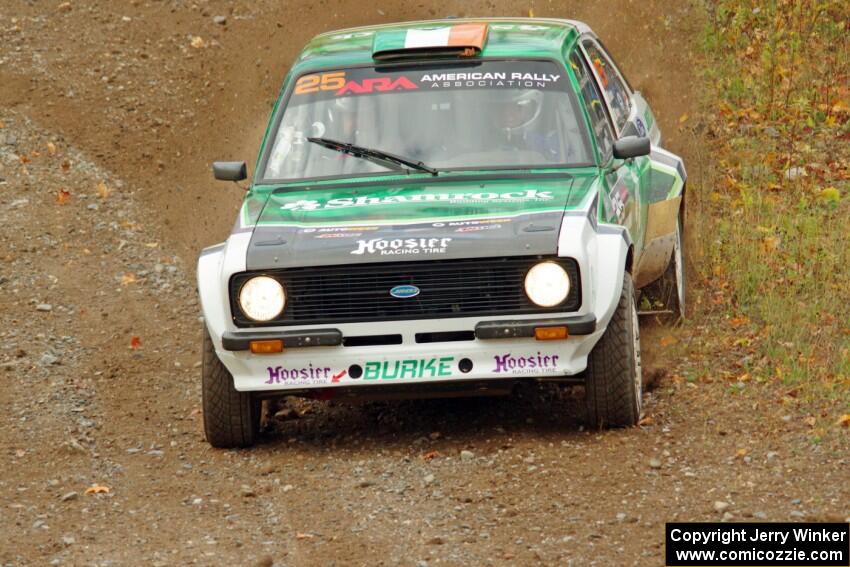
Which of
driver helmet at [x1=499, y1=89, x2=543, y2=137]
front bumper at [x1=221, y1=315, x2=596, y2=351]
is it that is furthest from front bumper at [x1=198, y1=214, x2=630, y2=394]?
driver helmet at [x1=499, y1=89, x2=543, y2=137]

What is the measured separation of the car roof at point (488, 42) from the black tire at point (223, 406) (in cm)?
183

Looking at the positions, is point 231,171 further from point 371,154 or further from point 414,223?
point 414,223

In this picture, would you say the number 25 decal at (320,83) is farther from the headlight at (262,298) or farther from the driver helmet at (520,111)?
the headlight at (262,298)

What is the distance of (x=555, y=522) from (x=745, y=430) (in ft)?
5.00

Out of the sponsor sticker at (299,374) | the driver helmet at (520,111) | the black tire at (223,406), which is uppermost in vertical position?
the driver helmet at (520,111)

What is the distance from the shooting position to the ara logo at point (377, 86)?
315 inches

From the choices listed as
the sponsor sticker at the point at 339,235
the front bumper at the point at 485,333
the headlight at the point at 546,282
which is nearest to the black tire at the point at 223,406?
the front bumper at the point at 485,333

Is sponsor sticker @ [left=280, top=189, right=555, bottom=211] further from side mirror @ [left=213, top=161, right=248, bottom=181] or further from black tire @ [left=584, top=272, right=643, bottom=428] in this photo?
side mirror @ [left=213, top=161, right=248, bottom=181]

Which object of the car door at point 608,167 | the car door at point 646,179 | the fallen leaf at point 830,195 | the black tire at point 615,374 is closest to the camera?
the black tire at point 615,374

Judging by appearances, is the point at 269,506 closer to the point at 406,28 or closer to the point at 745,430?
the point at 745,430

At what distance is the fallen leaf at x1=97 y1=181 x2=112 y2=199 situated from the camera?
1305 cm

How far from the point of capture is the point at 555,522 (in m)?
5.98

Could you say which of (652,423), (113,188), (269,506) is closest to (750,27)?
(113,188)

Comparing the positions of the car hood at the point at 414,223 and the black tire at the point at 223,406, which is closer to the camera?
the car hood at the point at 414,223
